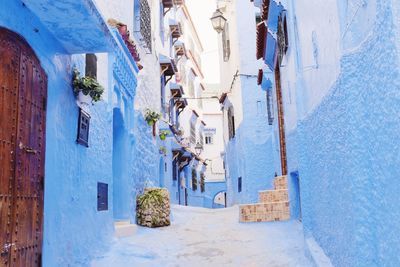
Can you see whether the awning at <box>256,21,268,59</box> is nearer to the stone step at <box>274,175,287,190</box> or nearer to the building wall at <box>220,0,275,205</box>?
the stone step at <box>274,175,287,190</box>

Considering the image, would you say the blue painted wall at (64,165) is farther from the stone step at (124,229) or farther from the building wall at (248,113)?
the building wall at (248,113)

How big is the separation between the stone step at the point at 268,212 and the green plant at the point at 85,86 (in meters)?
4.99

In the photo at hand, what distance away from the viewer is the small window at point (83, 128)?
607cm

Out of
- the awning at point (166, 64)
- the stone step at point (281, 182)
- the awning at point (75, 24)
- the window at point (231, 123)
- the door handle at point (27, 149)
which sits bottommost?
the stone step at point (281, 182)

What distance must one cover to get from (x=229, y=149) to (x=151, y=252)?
14.8 meters

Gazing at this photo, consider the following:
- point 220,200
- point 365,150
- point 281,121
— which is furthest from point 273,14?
point 220,200

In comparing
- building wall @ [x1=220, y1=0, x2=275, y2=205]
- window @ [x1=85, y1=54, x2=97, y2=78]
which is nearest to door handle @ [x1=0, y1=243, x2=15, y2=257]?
window @ [x1=85, y1=54, x2=97, y2=78]

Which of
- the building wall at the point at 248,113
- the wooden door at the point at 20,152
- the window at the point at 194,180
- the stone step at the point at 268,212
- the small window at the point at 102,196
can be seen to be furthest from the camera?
the window at the point at 194,180

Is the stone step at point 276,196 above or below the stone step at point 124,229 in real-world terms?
above

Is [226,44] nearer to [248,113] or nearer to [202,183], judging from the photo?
[248,113]

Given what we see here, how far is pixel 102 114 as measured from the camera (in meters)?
7.39

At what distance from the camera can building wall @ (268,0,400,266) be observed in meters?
2.60

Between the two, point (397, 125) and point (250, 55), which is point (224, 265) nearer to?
point (397, 125)

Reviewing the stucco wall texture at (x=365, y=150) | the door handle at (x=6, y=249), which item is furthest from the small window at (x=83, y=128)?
the stucco wall texture at (x=365, y=150)
